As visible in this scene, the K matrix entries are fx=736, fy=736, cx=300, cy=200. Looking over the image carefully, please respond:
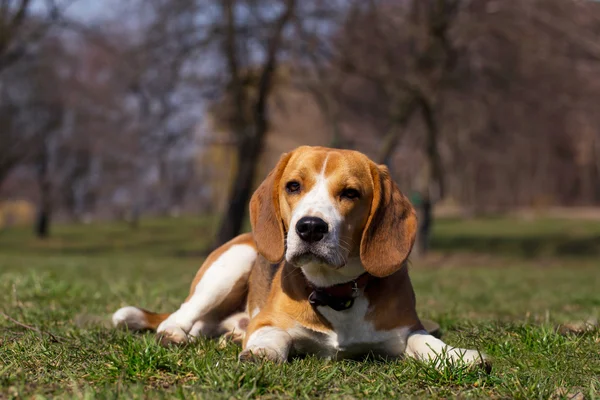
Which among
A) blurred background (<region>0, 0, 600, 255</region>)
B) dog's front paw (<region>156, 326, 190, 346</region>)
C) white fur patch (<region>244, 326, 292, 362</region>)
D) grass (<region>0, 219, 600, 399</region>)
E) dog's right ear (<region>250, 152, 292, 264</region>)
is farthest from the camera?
blurred background (<region>0, 0, 600, 255</region>)

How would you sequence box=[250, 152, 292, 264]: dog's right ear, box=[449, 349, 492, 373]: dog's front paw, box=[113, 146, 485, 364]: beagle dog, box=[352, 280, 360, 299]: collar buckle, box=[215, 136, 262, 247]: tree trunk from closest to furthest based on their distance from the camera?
box=[449, 349, 492, 373]: dog's front paw < box=[113, 146, 485, 364]: beagle dog < box=[352, 280, 360, 299]: collar buckle < box=[250, 152, 292, 264]: dog's right ear < box=[215, 136, 262, 247]: tree trunk

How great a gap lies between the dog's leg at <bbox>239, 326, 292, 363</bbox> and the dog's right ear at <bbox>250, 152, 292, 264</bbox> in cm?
45

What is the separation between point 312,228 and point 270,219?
646mm

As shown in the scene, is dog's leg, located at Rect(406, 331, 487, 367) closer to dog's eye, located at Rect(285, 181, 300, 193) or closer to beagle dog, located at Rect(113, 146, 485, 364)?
beagle dog, located at Rect(113, 146, 485, 364)

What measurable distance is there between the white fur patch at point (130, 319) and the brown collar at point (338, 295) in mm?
1540

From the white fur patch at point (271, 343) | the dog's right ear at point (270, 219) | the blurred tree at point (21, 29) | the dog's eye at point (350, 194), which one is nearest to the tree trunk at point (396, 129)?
the blurred tree at point (21, 29)

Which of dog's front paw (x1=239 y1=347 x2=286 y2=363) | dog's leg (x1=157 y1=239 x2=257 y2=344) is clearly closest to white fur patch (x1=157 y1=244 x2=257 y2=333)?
dog's leg (x1=157 y1=239 x2=257 y2=344)

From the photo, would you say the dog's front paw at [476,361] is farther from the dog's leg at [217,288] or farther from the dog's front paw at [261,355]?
the dog's leg at [217,288]

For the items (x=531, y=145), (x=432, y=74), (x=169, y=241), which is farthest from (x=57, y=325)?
(x=531, y=145)

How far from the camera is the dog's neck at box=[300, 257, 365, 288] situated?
14.1 ft

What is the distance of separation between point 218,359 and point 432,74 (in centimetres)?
1639

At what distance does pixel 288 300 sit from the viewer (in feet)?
14.5

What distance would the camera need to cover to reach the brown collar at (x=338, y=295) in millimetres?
4250

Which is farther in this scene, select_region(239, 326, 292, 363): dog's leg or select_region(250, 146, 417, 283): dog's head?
select_region(250, 146, 417, 283): dog's head
